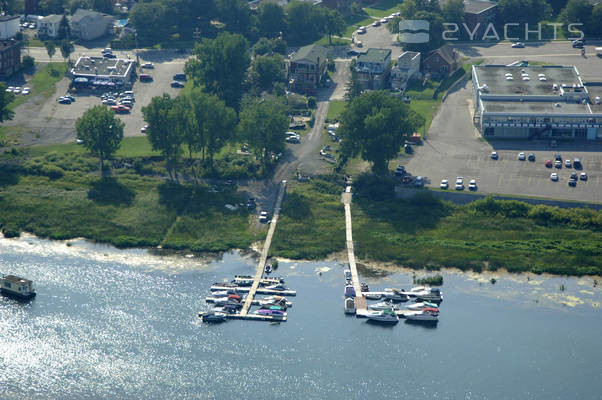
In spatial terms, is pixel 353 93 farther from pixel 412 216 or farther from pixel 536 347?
pixel 536 347

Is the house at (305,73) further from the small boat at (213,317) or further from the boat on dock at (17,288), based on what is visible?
the boat on dock at (17,288)

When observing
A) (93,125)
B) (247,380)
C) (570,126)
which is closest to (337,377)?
(247,380)

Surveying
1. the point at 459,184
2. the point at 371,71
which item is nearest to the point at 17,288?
the point at 459,184

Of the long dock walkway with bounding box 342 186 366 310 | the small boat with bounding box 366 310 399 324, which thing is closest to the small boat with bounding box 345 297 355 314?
the long dock walkway with bounding box 342 186 366 310

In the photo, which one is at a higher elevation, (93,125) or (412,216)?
(93,125)

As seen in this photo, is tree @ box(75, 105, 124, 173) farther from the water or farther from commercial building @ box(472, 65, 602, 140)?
commercial building @ box(472, 65, 602, 140)

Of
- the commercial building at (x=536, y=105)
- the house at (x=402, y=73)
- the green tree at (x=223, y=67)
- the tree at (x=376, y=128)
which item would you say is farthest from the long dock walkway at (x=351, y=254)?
the house at (x=402, y=73)
